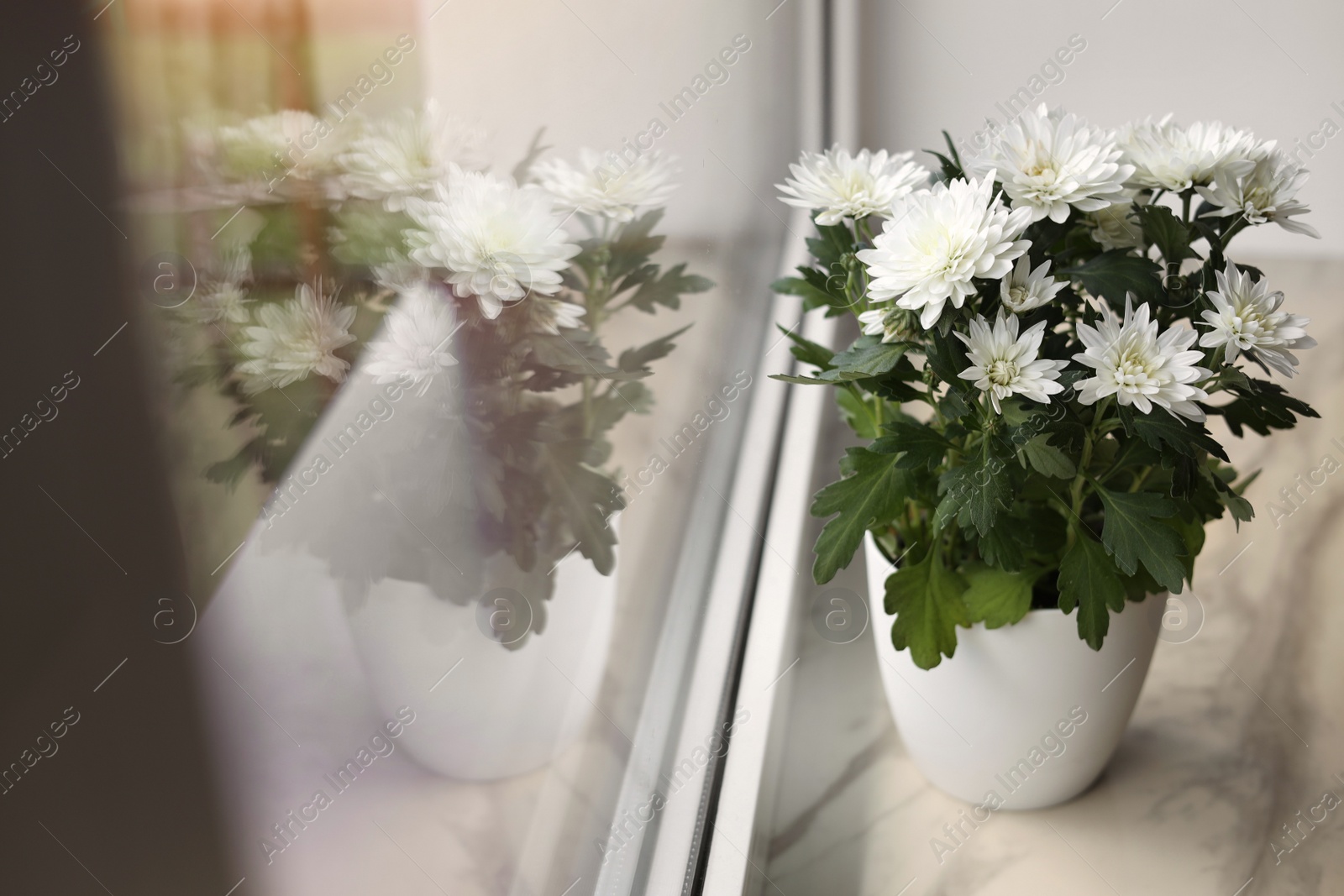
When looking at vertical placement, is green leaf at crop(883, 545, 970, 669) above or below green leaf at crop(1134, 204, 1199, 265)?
below

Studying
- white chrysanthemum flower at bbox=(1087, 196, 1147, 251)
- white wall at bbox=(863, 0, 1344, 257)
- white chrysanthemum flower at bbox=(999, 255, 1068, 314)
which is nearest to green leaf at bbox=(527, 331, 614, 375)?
white chrysanthemum flower at bbox=(999, 255, 1068, 314)

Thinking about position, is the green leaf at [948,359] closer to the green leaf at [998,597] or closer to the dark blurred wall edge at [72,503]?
the green leaf at [998,597]

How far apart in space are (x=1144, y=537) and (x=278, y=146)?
1.57 feet

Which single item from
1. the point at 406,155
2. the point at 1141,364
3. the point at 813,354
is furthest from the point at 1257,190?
the point at 406,155

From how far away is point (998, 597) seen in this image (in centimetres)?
56

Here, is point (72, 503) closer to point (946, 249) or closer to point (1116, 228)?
point (946, 249)

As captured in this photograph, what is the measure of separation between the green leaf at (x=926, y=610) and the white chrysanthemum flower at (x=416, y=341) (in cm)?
38

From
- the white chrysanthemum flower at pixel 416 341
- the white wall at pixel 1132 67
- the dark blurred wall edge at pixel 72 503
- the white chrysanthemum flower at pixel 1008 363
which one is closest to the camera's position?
the dark blurred wall edge at pixel 72 503

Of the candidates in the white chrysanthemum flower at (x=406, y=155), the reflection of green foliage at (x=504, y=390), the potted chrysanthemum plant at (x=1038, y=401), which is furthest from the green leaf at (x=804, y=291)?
the white chrysanthemum flower at (x=406, y=155)

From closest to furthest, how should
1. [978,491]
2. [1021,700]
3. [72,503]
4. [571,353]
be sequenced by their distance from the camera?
[72,503]
[571,353]
[978,491]
[1021,700]

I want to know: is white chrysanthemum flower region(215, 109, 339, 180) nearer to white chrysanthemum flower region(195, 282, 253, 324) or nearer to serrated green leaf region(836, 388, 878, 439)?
white chrysanthemum flower region(195, 282, 253, 324)

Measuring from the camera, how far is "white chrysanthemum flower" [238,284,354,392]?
0.20 m

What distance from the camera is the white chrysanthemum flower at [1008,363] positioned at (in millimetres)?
→ 466

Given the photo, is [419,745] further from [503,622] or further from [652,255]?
[652,255]
